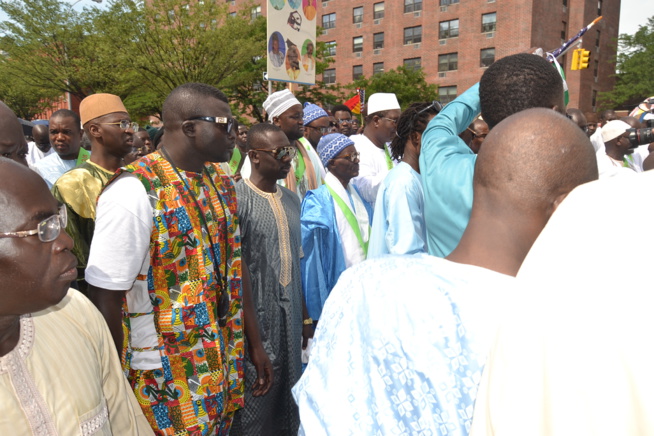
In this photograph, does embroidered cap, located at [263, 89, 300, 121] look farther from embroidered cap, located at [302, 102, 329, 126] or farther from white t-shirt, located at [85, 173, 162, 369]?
white t-shirt, located at [85, 173, 162, 369]

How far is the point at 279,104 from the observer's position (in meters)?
5.40

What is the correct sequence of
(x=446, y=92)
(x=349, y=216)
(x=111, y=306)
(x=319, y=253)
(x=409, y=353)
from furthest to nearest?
(x=446, y=92), (x=349, y=216), (x=319, y=253), (x=111, y=306), (x=409, y=353)

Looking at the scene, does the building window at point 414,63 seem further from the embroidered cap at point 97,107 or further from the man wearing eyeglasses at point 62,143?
the embroidered cap at point 97,107

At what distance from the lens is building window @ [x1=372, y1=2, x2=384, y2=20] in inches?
1620

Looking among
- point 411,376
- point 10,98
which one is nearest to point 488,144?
point 411,376

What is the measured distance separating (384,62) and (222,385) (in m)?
41.5

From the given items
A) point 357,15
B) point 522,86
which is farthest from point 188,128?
point 357,15

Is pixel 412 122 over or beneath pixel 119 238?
over

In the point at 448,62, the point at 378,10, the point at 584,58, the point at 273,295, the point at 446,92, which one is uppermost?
the point at 378,10

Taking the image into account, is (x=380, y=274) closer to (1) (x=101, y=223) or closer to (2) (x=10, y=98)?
(1) (x=101, y=223)

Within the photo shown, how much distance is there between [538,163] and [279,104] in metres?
4.36

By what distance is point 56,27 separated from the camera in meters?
20.5

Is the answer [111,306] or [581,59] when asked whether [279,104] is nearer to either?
[111,306]

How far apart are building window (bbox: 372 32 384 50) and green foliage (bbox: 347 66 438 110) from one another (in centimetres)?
701
